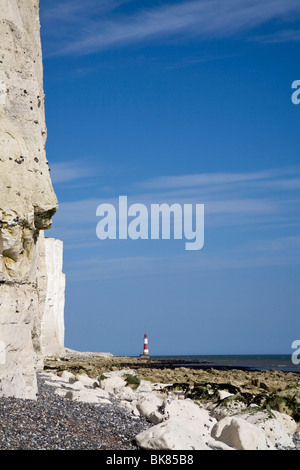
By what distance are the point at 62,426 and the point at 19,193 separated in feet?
13.8

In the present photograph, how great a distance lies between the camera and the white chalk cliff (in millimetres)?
11562

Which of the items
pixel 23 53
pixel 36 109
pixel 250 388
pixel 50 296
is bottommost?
pixel 250 388

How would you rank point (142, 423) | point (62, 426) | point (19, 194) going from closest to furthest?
point (62, 426)
point (19, 194)
point (142, 423)

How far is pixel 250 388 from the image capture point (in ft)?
70.6

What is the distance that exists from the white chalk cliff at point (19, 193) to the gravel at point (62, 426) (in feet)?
2.43

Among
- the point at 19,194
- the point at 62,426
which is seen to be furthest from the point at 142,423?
the point at 19,194

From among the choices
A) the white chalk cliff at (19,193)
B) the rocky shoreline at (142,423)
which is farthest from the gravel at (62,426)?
the white chalk cliff at (19,193)

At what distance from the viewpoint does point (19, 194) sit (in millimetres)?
11836

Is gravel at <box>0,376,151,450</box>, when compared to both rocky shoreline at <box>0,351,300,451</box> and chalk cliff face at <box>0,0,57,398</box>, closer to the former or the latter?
rocky shoreline at <box>0,351,300,451</box>

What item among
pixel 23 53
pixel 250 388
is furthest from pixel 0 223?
pixel 250 388

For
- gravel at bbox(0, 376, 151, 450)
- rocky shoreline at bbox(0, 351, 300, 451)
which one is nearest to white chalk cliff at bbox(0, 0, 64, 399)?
gravel at bbox(0, 376, 151, 450)

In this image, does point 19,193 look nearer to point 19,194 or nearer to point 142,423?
point 19,194
